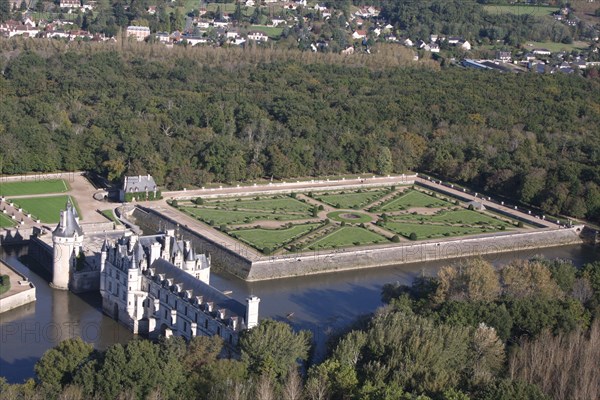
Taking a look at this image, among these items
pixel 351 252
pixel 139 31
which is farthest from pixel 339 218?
pixel 139 31

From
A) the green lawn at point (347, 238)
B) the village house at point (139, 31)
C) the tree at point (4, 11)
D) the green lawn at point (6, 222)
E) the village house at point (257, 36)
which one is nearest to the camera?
the green lawn at point (6, 222)

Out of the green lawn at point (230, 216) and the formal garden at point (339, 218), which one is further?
the green lawn at point (230, 216)

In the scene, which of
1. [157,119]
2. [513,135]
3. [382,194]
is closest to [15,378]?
[382,194]

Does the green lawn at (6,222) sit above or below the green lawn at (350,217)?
above

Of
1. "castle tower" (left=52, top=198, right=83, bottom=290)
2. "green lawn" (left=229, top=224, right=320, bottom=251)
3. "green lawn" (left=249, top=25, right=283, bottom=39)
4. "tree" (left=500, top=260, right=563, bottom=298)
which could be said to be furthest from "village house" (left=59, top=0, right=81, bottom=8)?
"tree" (left=500, top=260, right=563, bottom=298)

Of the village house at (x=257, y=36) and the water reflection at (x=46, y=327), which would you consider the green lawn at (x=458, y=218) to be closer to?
the water reflection at (x=46, y=327)

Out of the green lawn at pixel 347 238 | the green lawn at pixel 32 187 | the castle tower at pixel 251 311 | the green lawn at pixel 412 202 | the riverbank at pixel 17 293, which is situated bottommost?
the green lawn at pixel 32 187

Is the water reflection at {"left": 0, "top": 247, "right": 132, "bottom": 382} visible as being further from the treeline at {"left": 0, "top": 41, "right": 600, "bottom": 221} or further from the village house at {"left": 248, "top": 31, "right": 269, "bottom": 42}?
the village house at {"left": 248, "top": 31, "right": 269, "bottom": 42}

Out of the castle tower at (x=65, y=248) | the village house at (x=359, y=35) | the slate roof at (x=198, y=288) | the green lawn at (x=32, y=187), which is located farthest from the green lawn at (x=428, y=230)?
the village house at (x=359, y=35)

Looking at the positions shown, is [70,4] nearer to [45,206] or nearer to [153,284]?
[45,206]
